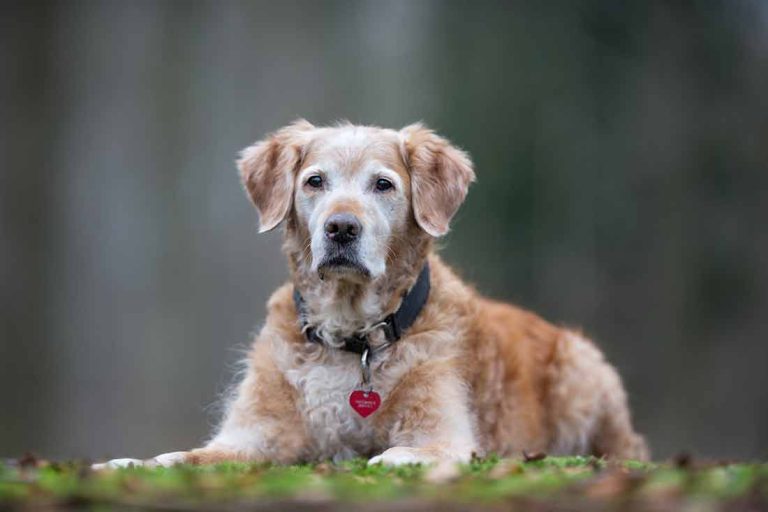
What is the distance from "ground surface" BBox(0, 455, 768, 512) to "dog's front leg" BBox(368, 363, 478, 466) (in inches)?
77.2

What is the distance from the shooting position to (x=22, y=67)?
15.3m

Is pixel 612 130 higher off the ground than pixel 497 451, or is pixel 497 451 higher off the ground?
pixel 612 130

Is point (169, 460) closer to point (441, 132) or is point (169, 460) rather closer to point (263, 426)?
point (263, 426)

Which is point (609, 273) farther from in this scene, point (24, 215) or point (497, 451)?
point (497, 451)

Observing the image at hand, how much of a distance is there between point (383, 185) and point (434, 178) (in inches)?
14.4

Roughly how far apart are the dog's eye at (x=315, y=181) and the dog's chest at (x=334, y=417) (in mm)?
981

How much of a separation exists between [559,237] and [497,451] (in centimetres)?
929

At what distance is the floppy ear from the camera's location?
6.27m

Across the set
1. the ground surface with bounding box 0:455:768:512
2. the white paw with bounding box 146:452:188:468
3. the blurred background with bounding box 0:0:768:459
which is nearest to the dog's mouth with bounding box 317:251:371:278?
the white paw with bounding box 146:452:188:468

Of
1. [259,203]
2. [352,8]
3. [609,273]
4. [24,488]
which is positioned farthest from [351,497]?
[352,8]

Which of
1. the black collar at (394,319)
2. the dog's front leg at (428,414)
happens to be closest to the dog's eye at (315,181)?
the black collar at (394,319)

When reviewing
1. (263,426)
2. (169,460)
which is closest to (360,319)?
(263,426)

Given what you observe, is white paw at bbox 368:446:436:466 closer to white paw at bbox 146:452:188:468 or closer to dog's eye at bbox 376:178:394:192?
white paw at bbox 146:452:188:468

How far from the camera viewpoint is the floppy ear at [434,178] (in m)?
6.27
